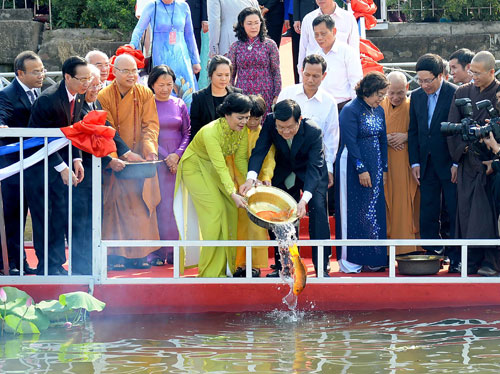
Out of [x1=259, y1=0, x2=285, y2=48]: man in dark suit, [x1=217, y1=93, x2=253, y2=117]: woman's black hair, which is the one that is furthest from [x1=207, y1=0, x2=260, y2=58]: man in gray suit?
[x1=217, y1=93, x2=253, y2=117]: woman's black hair

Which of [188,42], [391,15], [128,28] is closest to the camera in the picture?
[188,42]

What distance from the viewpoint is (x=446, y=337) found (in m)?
6.28

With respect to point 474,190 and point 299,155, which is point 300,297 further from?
point 474,190

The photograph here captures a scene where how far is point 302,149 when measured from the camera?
702cm

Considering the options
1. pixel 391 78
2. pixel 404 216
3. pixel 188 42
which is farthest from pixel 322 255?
pixel 188 42

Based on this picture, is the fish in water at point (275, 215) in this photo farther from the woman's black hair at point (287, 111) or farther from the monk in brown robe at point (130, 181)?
the monk in brown robe at point (130, 181)

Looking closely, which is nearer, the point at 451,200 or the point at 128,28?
the point at 451,200

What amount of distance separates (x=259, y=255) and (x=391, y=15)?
7954 mm

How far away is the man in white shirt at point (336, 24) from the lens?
8.73 m

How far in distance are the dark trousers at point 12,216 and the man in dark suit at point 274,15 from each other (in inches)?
144

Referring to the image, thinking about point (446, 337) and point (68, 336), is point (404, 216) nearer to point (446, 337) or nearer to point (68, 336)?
point (446, 337)

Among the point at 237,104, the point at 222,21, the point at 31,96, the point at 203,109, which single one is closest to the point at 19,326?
the point at 31,96

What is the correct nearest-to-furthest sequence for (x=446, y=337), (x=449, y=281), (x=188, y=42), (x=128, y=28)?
(x=446, y=337) < (x=449, y=281) < (x=188, y=42) < (x=128, y=28)

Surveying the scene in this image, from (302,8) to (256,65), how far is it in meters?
1.54
